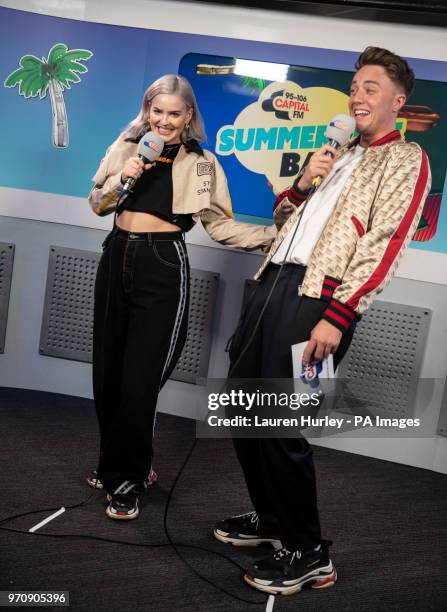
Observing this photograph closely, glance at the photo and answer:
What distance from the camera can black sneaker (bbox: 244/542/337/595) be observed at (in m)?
2.37

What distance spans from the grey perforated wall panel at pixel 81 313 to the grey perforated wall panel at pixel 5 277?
222mm

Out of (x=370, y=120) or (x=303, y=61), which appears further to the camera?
(x=303, y=61)

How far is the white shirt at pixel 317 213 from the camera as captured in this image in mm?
2268

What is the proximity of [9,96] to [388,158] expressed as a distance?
264 cm

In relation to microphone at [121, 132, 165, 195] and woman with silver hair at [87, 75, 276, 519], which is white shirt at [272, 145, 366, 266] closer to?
woman with silver hair at [87, 75, 276, 519]

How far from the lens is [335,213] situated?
2.24 meters

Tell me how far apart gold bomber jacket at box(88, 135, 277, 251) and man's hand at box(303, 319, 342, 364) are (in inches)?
27.8

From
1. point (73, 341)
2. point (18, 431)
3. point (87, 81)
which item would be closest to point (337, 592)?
point (18, 431)

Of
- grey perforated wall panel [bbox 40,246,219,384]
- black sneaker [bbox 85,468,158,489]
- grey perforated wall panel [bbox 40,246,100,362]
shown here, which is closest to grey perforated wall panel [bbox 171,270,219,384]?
grey perforated wall panel [bbox 40,246,219,384]

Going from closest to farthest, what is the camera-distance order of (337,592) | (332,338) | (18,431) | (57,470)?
(332,338)
(337,592)
(57,470)
(18,431)

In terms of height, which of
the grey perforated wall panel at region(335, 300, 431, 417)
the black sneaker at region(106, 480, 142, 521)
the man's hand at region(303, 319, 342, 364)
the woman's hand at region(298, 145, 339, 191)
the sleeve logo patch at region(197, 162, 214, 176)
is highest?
the woman's hand at region(298, 145, 339, 191)

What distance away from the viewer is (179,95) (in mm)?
2738

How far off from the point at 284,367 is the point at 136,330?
2.41ft

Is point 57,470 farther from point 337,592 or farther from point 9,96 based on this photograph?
point 9,96
